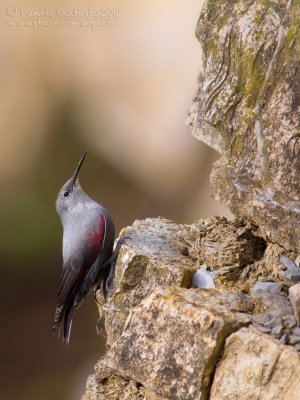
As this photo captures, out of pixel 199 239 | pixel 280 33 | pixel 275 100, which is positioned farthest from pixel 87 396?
pixel 280 33

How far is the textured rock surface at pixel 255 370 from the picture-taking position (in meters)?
3.67

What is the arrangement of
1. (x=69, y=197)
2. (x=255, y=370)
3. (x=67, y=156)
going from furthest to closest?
(x=67, y=156) → (x=69, y=197) → (x=255, y=370)

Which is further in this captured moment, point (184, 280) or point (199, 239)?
point (199, 239)

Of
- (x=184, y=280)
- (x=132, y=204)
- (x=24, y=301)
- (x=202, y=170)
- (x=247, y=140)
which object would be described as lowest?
(x=24, y=301)

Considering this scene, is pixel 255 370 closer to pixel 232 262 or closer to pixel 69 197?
pixel 232 262

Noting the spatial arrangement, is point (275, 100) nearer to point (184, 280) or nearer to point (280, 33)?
point (280, 33)

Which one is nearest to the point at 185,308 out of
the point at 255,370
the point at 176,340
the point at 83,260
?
the point at 176,340

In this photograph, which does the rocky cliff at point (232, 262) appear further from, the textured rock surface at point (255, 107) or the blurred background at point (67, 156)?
the blurred background at point (67, 156)

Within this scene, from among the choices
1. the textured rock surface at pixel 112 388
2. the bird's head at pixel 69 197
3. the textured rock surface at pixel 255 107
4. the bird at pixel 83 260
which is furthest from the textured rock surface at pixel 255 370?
the bird's head at pixel 69 197

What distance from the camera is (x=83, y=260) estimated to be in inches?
239

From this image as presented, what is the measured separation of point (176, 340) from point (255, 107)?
5.29 feet

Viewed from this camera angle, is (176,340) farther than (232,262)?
No

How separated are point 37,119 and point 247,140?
637 cm

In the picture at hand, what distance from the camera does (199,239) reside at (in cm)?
516
